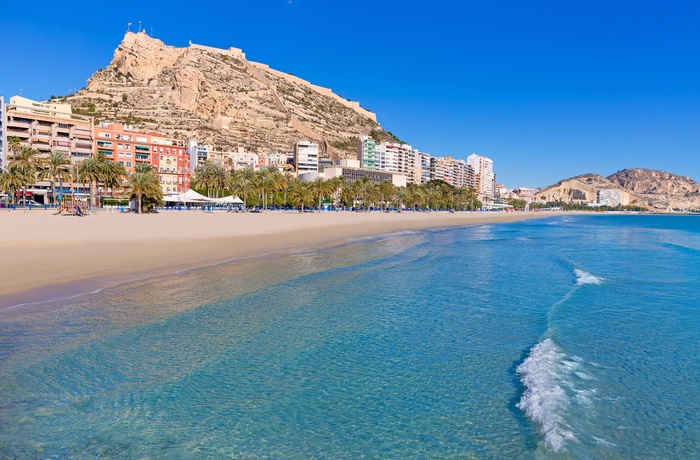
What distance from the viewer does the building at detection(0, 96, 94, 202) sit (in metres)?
87.1

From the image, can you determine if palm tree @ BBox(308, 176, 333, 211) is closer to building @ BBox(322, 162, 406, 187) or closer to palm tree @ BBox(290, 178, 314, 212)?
palm tree @ BBox(290, 178, 314, 212)

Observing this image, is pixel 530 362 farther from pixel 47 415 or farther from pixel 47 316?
pixel 47 316

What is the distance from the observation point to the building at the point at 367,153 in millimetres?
175875

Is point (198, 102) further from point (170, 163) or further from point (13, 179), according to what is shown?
point (13, 179)

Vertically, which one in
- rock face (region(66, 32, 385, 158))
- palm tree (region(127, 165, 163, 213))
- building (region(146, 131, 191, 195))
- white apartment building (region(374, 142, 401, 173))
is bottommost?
palm tree (region(127, 165, 163, 213))

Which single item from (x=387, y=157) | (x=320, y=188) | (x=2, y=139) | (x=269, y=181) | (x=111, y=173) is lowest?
(x=320, y=188)

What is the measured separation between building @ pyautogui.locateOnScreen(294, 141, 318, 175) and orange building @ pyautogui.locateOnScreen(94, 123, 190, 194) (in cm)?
4132

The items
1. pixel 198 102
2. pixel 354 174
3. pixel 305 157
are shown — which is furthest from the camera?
pixel 198 102

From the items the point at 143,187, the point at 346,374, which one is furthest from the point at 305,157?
the point at 346,374

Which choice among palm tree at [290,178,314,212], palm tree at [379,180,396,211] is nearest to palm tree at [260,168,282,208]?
palm tree at [290,178,314,212]

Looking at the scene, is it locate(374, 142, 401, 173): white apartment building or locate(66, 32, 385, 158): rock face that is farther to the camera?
locate(374, 142, 401, 173): white apartment building

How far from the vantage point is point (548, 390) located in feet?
24.8

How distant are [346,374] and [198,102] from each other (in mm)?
178177

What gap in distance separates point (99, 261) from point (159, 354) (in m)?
13.1
